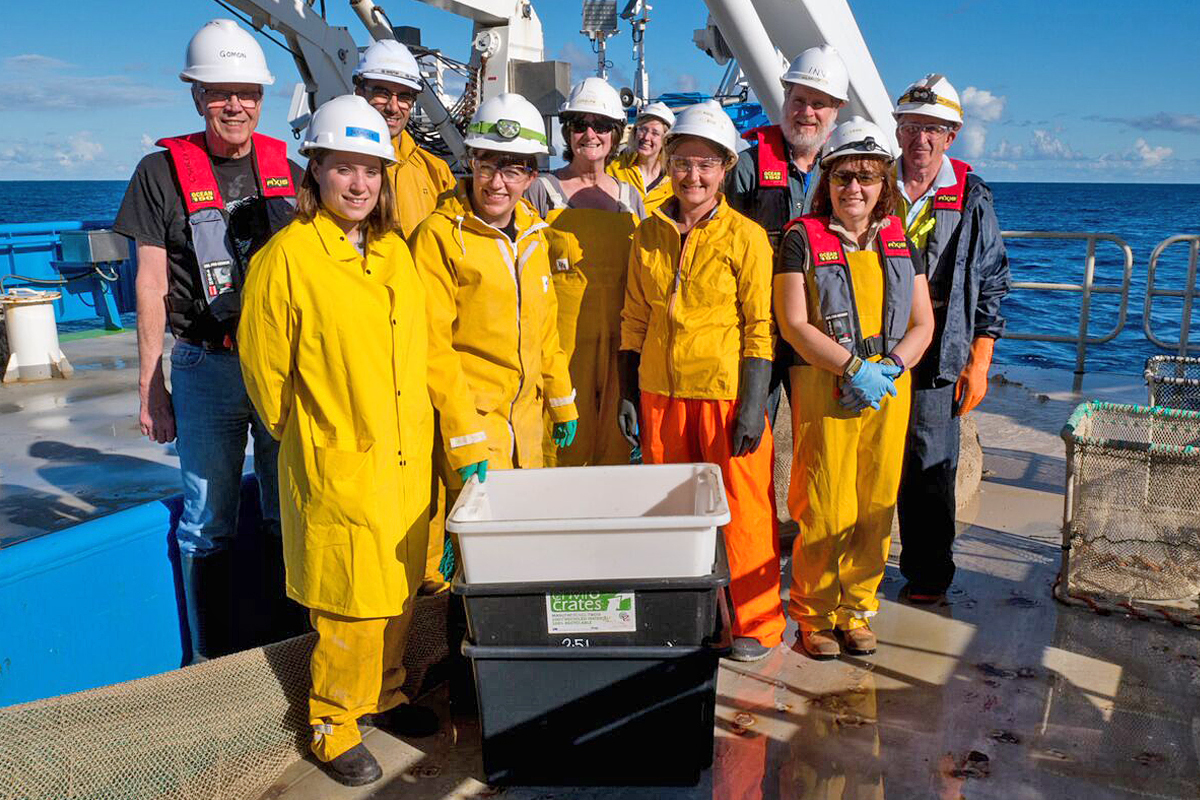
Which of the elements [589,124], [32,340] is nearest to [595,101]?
[589,124]

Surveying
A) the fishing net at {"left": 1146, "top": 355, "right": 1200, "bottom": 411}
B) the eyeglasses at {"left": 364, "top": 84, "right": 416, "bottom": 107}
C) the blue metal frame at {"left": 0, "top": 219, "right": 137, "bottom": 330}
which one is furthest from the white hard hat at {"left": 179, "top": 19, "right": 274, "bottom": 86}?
the blue metal frame at {"left": 0, "top": 219, "right": 137, "bottom": 330}

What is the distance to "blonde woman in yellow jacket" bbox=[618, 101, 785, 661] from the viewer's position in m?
3.32

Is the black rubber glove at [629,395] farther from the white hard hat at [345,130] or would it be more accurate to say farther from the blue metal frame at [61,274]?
the blue metal frame at [61,274]

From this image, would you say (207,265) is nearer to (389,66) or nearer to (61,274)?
(389,66)

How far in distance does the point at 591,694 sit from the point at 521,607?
1.11 ft

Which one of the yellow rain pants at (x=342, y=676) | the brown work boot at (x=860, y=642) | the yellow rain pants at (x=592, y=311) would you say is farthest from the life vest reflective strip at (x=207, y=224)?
the brown work boot at (x=860, y=642)

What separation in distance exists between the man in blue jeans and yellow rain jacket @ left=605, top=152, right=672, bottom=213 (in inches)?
64.3

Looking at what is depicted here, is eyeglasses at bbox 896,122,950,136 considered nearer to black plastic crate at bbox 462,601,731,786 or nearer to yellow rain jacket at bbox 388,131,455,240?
yellow rain jacket at bbox 388,131,455,240

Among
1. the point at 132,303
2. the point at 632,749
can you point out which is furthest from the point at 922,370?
the point at 132,303

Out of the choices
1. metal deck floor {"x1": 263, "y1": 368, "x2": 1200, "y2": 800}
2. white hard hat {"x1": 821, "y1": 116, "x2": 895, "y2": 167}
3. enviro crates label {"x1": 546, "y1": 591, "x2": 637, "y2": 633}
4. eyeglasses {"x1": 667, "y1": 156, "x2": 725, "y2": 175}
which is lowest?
metal deck floor {"x1": 263, "y1": 368, "x2": 1200, "y2": 800}

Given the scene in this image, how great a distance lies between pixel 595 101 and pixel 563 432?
1369 millimetres

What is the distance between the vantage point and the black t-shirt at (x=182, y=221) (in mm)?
3033

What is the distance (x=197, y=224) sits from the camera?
10.1 ft

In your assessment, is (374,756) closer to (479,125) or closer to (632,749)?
(632,749)
